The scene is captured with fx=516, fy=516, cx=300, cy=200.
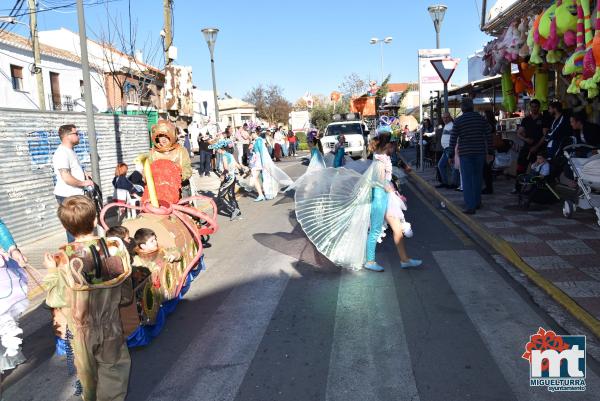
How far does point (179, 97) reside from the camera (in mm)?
15906

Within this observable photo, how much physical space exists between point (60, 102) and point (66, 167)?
28261mm

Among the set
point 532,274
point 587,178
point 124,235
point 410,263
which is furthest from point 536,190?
point 124,235

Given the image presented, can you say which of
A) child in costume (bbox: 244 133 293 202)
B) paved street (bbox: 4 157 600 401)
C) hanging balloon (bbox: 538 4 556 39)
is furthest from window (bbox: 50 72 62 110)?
hanging balloon (bbox: 538 4 556 39)

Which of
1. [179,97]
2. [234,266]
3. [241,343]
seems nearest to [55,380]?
[241,343]

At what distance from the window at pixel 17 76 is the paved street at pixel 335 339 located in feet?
85.2

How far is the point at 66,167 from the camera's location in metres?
6.01

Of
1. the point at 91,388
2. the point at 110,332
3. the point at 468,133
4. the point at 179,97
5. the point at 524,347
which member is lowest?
the point at 524,347

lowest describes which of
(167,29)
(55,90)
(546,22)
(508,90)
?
(508,90)

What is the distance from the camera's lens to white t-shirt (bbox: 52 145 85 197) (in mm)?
5961

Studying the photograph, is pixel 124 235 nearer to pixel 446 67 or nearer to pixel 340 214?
pixel 340 214

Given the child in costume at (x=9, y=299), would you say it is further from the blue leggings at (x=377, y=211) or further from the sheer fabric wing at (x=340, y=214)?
the blue leggings at (x=377, y=211)

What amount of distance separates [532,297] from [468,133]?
4434 millimetres

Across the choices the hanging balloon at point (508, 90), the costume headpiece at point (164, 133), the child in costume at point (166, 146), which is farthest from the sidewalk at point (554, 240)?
the costume headpiece at point (164, 133)

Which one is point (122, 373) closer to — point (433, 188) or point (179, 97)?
point (433, 188)
